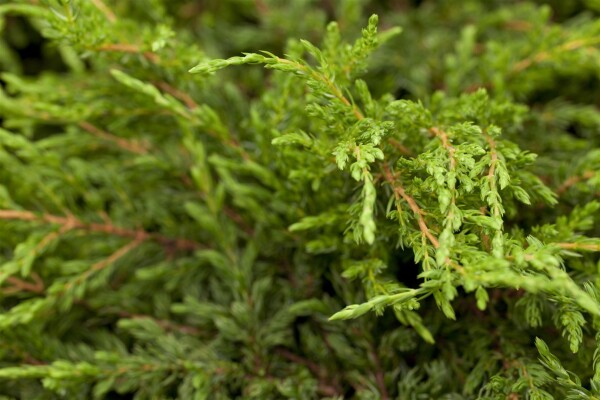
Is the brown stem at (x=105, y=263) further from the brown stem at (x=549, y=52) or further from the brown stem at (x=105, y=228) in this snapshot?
the brown stem at (x=549, y=52)

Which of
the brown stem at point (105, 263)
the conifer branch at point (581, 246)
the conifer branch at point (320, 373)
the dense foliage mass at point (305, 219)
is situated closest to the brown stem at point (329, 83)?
the dense foliage mass at point (305, 219)

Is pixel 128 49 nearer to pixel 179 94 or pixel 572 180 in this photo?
pixel 179 94

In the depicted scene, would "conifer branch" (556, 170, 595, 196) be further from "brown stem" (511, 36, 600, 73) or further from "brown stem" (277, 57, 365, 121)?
"brown stem" (277, 57, 365, 121)

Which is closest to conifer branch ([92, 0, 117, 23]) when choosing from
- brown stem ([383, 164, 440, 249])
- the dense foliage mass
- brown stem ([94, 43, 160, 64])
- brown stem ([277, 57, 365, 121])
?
the dense foliage mass

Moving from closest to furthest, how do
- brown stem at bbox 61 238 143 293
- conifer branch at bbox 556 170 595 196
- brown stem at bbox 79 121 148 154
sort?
conifer branch at bbox 556 170 595 196, brown stem at bbox 61 238 143 293, brown stem at bbox 79 121 148 154

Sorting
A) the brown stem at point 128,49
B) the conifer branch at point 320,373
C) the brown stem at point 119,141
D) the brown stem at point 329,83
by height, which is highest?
the brown stem at point 128,49

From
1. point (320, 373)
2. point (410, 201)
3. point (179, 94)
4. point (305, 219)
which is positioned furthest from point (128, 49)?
point (320, 373)
